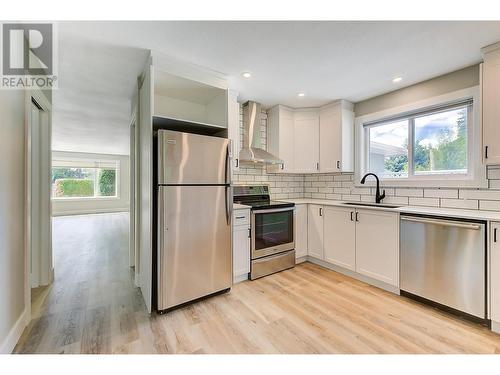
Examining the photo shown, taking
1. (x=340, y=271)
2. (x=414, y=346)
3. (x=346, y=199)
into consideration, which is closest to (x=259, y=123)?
(x=346, y=199)

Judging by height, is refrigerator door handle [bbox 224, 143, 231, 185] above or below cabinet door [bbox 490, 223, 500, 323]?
above

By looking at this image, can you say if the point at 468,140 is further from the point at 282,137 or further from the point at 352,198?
the point at 282,137

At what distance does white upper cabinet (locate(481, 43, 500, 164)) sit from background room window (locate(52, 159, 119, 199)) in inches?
395

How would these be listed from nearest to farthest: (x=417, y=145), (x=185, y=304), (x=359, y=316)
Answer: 1. (x=359, y=316)
2. (x=185, y=304)
3. (x=417, y=145)

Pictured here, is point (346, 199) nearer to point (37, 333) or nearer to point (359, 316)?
point (359, 316)

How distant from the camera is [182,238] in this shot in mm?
2092

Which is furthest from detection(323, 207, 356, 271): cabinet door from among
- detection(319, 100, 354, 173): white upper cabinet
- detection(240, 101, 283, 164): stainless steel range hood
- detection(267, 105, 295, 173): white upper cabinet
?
detection(240, 101, 283, 164): stainless steel range hood

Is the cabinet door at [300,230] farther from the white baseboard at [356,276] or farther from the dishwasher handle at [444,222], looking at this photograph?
the dishwasher handle at [444,222]

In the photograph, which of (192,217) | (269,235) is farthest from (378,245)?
(192,217)

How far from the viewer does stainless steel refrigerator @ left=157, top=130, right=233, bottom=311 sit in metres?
2.00

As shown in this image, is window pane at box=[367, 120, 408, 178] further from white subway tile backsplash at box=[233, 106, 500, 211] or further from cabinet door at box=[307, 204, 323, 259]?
cabinet door at box=[307, 204, 323, 259]

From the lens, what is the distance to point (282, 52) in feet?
6.67
